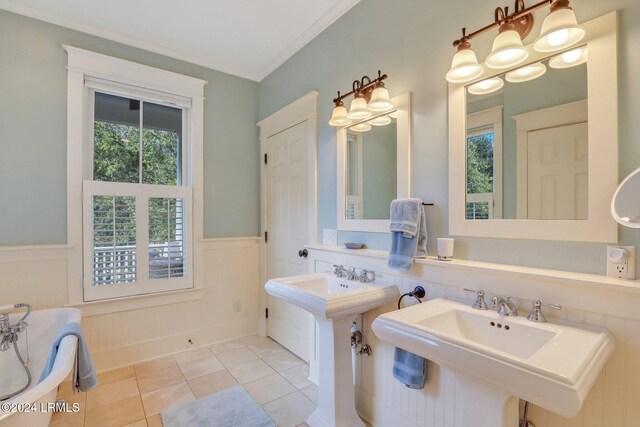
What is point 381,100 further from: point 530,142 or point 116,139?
point 116,139

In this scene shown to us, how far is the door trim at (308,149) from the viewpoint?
2482mm

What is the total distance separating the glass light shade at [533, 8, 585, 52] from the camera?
3.54 feet

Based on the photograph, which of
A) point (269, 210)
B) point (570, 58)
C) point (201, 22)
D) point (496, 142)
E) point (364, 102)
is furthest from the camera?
point (269, 210)

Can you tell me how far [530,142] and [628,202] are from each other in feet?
1.33

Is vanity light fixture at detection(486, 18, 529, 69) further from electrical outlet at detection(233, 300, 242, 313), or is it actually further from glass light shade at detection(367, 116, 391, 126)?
electrical outlet at detection(233, 300, 242, 313)

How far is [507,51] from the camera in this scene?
48.8 inches

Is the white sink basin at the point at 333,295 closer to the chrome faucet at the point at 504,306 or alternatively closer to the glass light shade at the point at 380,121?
the chrome faucet at the point at 504,306

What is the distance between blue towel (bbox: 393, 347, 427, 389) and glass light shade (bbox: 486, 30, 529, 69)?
1364mm

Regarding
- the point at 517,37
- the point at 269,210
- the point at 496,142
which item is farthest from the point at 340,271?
the point at 517,37

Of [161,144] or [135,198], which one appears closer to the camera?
[135,198]

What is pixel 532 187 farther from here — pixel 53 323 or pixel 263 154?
pixel 53 323

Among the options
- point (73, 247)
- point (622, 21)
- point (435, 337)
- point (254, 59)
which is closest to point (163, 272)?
point (73, 247)

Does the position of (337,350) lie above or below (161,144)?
below

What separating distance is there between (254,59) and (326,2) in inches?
40.0
